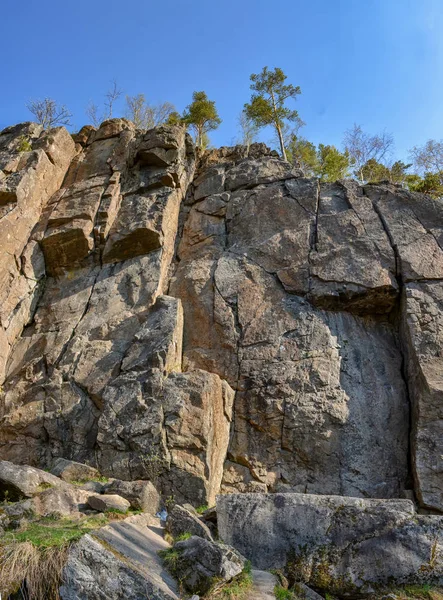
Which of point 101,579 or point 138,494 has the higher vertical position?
point 138,494

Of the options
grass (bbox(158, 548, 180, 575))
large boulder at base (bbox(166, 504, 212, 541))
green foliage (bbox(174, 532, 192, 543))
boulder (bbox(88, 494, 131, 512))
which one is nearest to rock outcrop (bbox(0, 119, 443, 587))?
boulder (bbox(88, 494, 131, 512))

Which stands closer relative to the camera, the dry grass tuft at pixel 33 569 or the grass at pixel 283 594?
the dry grass tuft at pixel 33 569

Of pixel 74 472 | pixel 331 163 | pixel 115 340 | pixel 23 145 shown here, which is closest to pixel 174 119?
pixel 331 163

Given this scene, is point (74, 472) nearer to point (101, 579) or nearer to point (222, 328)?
point (101, 579)

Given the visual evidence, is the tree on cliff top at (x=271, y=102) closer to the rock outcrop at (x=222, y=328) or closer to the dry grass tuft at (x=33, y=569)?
the rock outcrop at (x=222, y=328)

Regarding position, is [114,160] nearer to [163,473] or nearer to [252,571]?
[163,473]

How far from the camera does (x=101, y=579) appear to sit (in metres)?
5.36

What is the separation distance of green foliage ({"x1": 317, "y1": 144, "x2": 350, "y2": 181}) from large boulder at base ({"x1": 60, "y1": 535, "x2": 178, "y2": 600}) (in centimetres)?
2318

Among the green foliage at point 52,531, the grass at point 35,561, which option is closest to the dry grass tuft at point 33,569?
the grass at point 35,561

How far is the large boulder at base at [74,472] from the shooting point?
32.5ft

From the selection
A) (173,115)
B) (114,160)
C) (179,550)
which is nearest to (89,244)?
(114,160)

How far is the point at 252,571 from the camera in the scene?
250 inches

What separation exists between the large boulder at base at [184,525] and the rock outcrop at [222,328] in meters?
2.39

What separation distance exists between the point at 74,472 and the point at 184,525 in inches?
145
